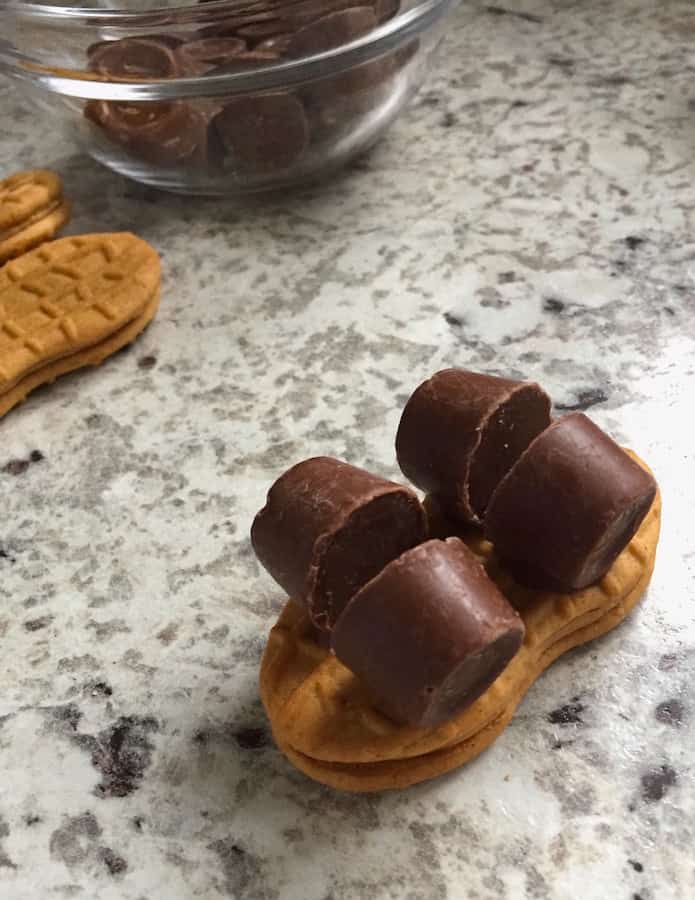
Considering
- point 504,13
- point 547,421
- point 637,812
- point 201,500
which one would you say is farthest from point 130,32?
point 637,812

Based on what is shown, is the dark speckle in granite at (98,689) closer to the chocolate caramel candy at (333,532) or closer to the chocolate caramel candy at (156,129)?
the chocolate caramel candy at (333,532)

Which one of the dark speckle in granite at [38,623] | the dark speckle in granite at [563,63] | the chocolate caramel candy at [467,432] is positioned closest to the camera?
the chocolate caramel candy at [467,432]

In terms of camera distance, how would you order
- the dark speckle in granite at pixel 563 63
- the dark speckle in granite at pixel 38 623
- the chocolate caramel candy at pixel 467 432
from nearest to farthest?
the chocolate caramel candy at pixel 467 432 < the dark speckle in granite at pixel 38 623 < the dark speckle in granite at pixel 563 63

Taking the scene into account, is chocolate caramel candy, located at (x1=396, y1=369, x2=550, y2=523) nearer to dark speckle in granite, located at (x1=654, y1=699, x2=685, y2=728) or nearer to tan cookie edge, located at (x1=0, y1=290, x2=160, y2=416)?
dark speckle in granite, located at (x1=654, y1=699, x2=685, y2=728)

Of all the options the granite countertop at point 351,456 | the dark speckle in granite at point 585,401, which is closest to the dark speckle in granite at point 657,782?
the granite countertop at point 351,456

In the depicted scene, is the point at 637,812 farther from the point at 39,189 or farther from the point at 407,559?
the point at 39,189

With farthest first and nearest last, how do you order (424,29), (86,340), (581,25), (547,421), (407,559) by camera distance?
(581,25) → (424,29) → (86,340) → (547,421) → (407,559)

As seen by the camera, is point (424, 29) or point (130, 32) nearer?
point (130, 32)

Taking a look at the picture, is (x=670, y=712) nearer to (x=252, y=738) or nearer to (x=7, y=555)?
(x=252, y=738)
